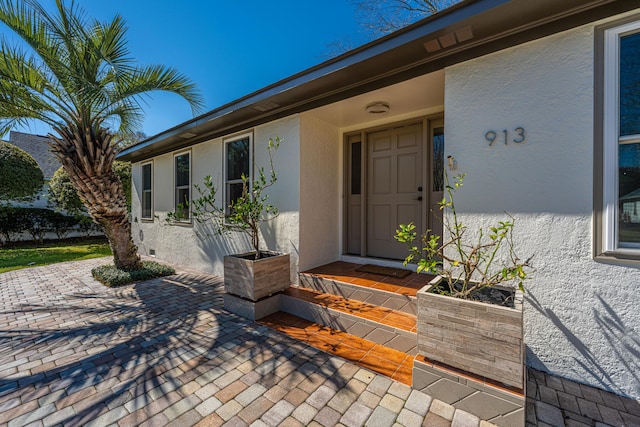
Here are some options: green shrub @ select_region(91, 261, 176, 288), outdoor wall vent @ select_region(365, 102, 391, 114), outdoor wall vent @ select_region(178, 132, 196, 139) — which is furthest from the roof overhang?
green shrub @ select_region(91, 261, 176, 288)

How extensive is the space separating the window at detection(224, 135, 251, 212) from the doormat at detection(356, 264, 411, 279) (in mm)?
2711

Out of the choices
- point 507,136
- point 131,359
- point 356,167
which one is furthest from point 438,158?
point 131,359

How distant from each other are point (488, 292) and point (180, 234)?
6594 mm

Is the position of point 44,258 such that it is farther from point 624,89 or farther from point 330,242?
point 624,89

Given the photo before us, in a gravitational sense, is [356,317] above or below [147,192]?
below

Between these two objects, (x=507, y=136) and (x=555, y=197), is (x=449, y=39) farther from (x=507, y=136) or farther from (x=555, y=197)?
(x=555, y=197)

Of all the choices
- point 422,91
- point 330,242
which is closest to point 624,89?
point 422,91

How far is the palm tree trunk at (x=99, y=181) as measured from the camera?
503cm

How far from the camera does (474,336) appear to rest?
79.0 inches

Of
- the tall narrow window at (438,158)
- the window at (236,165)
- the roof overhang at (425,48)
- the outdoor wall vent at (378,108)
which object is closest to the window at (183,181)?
the window at (236,165)

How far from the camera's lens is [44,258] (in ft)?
26.6

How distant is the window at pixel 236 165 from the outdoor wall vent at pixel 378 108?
90.5 inches

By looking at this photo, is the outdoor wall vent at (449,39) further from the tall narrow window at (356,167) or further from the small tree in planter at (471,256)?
the tall narrow window at (356,167)

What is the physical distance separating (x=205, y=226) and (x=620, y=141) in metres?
6.28
